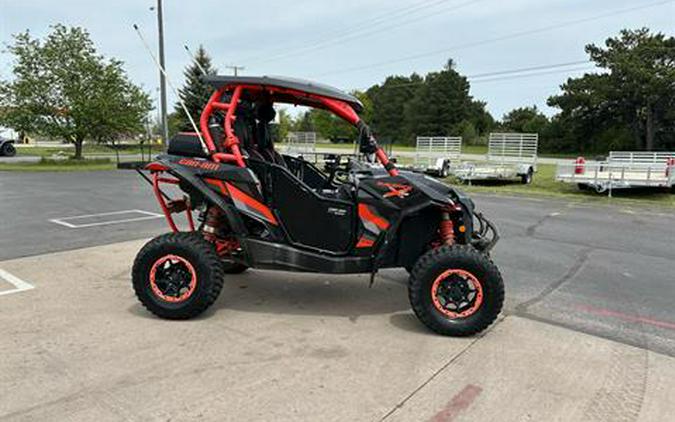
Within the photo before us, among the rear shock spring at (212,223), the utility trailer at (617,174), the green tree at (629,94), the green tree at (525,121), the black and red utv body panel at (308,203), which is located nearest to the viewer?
the black and red utv body panel at (308,203)

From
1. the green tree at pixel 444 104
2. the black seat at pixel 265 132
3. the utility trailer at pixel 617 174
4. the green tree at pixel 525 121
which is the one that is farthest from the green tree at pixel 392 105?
the black seat at pixel 265 132

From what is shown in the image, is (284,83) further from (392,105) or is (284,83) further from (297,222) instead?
(392,105)

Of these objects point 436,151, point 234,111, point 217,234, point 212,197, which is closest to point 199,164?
point 212,197

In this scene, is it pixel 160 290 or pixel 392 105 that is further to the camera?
pixel 392 105

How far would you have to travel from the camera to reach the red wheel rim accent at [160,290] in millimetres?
4023

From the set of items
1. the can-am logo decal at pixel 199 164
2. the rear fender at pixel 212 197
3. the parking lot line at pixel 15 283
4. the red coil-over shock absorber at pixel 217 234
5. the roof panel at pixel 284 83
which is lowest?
the parking lot line at pixel 15 283

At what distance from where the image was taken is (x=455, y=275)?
3859mm

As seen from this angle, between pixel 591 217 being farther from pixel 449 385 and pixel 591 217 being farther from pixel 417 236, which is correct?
pixel 449 385

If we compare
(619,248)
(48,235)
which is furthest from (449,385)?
(48,235)

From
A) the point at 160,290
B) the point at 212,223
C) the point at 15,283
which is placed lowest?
the point at 15,283

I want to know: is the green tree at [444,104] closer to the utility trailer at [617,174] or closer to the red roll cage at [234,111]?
the utility trailer at [617,174]

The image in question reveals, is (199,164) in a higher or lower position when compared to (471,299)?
higher

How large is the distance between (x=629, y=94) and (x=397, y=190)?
152 feet

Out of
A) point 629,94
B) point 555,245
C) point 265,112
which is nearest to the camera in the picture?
point 265,112
